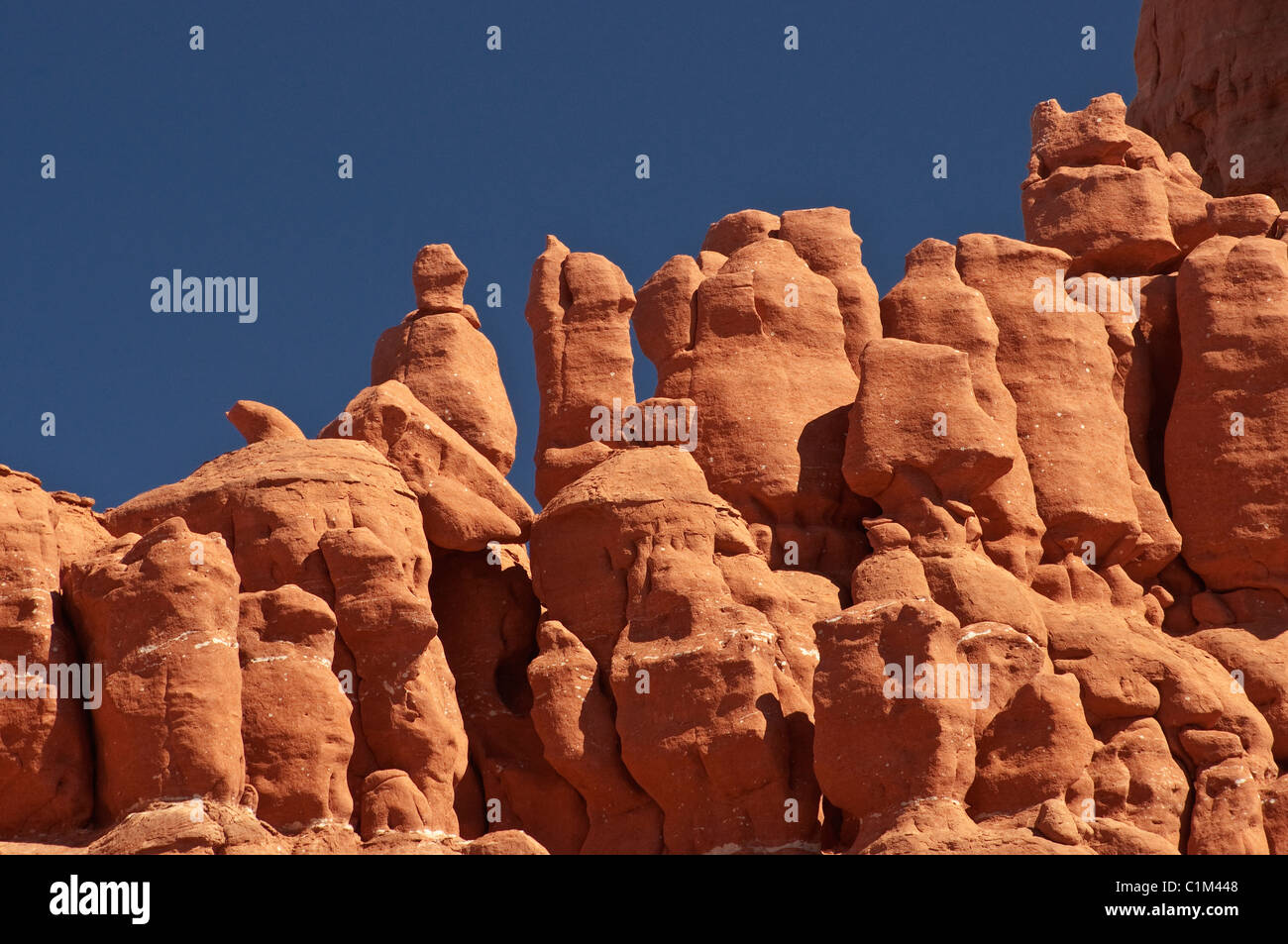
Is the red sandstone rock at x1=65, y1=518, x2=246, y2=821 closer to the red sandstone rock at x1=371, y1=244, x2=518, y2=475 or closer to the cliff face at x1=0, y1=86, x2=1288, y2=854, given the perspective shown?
the cliff face at x1=0, y1=86, x2=1288, y2=854

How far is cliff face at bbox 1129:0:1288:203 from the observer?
54438 mm

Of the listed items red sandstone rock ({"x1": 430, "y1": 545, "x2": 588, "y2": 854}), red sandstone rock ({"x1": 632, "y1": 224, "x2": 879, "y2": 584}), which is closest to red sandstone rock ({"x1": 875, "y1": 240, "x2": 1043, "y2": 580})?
red sandstone rock ({"x1": 632, "y1": 224, "x2": 879, "y2": 584})

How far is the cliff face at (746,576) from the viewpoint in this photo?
31.0 m

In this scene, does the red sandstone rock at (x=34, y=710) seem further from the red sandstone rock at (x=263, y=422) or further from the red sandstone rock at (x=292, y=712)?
the red sandstone rock at (x=263, y=422)

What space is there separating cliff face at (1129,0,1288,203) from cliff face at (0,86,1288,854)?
9410 mm

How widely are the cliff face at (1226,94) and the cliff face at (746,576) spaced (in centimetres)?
941

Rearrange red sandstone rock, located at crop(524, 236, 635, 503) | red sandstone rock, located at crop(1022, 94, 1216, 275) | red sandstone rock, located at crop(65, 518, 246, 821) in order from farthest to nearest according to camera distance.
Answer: red sandstone rock, located at crop(1022, 94, 1216, 275), red sandstone rock, located at crop(524, 236, 635, 503), red sandstone rock, located at crop(65, 518, 246, 821)

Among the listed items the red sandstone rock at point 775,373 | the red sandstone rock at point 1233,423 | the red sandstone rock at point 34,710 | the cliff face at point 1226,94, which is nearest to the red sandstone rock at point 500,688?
the red sandstone rock at point 775,373

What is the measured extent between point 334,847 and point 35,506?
5.92 m

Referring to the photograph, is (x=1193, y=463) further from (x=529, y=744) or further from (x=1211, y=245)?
(x=529, y=744)

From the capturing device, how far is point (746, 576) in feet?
118

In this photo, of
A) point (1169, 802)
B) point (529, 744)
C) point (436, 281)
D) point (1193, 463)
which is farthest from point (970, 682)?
point (436, 281)

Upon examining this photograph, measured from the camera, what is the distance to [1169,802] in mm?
35062

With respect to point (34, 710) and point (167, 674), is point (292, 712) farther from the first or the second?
point (34, 710)
